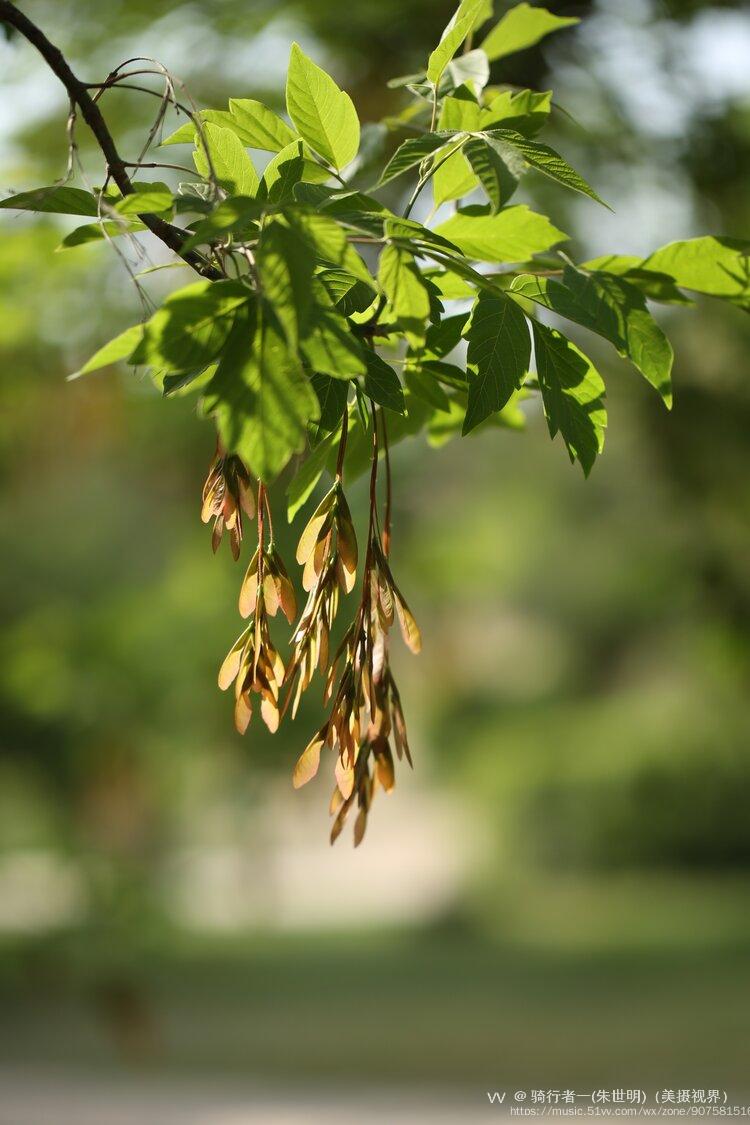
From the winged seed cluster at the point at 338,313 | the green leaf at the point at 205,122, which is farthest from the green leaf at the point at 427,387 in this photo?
the green leaf at the point at 205,122

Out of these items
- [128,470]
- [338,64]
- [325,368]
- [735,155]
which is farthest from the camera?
[128,470]

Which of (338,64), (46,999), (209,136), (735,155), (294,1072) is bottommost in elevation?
(294,1072)

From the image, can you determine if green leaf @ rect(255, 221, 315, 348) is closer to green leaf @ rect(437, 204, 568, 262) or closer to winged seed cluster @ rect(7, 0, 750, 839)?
winged seed cluster @ rect(7, 0, 750, 839)

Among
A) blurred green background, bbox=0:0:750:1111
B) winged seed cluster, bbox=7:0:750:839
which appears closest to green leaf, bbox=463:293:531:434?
winged seed cluster, bbox=7:0:750:839

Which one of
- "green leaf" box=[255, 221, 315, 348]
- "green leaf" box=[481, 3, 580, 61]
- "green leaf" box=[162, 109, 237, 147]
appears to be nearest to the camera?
"green leaf" box=[255, 221, 315, 348]

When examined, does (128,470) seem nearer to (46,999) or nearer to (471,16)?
(46,999)

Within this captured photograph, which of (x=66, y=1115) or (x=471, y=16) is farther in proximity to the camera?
(x=66, y=1115)

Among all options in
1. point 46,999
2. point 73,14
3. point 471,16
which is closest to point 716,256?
point 471,16
